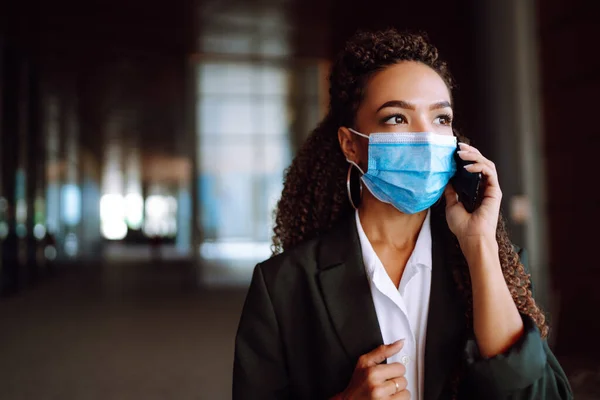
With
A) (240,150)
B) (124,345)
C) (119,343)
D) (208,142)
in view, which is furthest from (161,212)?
(124,345)

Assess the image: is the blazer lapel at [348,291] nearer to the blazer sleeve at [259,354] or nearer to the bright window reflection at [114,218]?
the blazer sleeve at [259,354]

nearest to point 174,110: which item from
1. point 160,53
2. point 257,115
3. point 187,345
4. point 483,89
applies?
point 257,115

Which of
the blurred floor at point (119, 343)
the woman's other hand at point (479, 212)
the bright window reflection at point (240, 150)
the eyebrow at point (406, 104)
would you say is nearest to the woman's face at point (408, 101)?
the eyebrow at point (406, 104)

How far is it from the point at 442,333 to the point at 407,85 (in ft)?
1.75

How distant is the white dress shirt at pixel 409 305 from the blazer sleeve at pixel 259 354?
24 cm

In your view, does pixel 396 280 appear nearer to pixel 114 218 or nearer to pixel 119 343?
pixel 119 343

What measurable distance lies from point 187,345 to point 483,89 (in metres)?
3.61

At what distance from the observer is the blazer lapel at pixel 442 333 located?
118 cm

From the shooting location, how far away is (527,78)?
4.34 meters

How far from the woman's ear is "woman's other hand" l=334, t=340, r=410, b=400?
48 cm

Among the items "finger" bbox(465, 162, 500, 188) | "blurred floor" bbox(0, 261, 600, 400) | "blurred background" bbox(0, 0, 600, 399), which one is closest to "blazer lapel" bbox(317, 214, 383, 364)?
"finger" bbox(465, 162, 500, 188)

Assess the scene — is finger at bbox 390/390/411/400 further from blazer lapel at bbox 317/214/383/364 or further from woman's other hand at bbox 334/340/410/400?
blazer lapel at bbox 317/214/383/364

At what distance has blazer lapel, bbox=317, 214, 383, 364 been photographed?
3.98 feet

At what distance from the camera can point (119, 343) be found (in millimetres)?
5820
